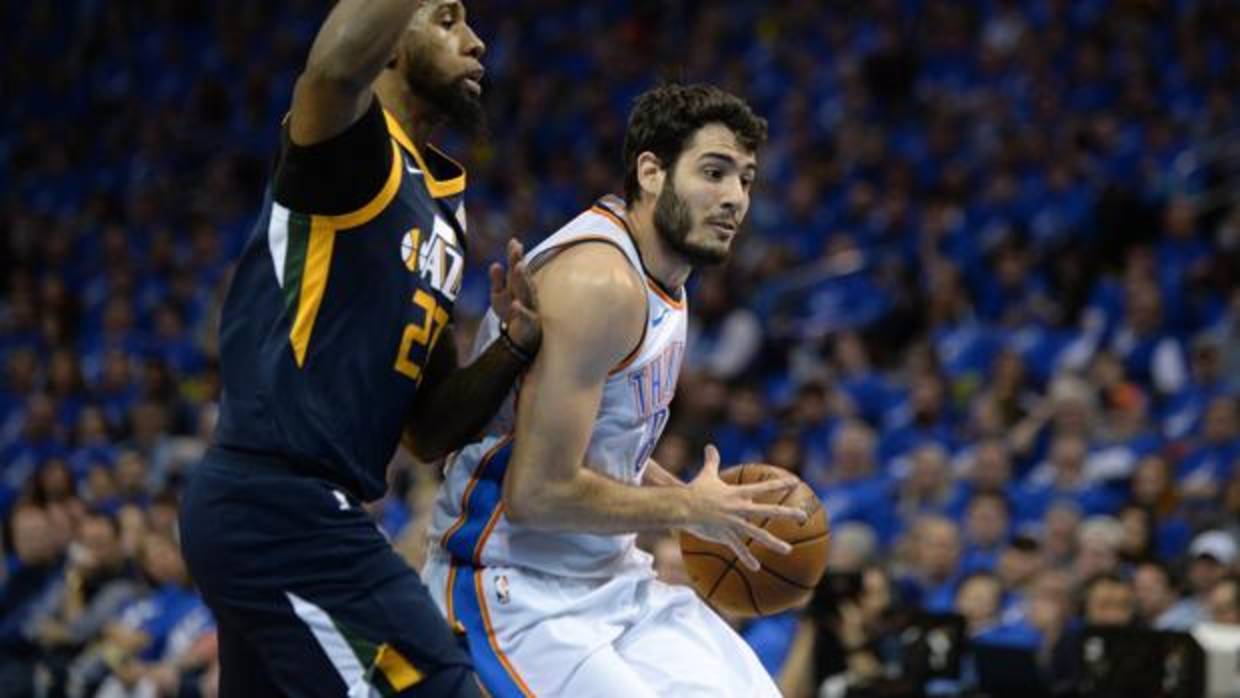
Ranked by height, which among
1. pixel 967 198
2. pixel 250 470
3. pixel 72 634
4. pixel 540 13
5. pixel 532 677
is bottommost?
pixel 72 634

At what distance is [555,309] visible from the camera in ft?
14.2

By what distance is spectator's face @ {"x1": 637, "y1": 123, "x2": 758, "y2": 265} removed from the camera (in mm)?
4523

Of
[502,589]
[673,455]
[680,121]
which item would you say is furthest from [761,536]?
[673,455]

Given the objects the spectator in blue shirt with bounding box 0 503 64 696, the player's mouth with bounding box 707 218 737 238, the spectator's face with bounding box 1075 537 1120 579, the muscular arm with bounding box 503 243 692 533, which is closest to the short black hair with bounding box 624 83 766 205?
the player's mouth with bounding box 707 218 737 238

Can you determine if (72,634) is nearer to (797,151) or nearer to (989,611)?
(989,611)

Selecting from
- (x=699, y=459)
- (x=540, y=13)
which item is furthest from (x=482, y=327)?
(x=540, y=13)

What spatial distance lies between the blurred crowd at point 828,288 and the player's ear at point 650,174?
404 millimetres

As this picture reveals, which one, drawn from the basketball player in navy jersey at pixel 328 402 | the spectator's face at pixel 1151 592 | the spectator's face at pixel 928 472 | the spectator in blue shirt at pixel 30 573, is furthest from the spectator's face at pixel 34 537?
the basketball player in navy jersey at pixel 328 402

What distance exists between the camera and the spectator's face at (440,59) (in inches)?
165

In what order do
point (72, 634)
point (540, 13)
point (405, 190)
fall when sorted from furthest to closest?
point (540, 13)
point (72, 634)
point (405, 190)

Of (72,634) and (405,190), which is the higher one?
(405,190)

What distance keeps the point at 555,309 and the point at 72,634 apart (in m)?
7.21

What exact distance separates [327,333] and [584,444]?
69cm

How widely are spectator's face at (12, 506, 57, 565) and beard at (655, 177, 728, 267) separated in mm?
7564
